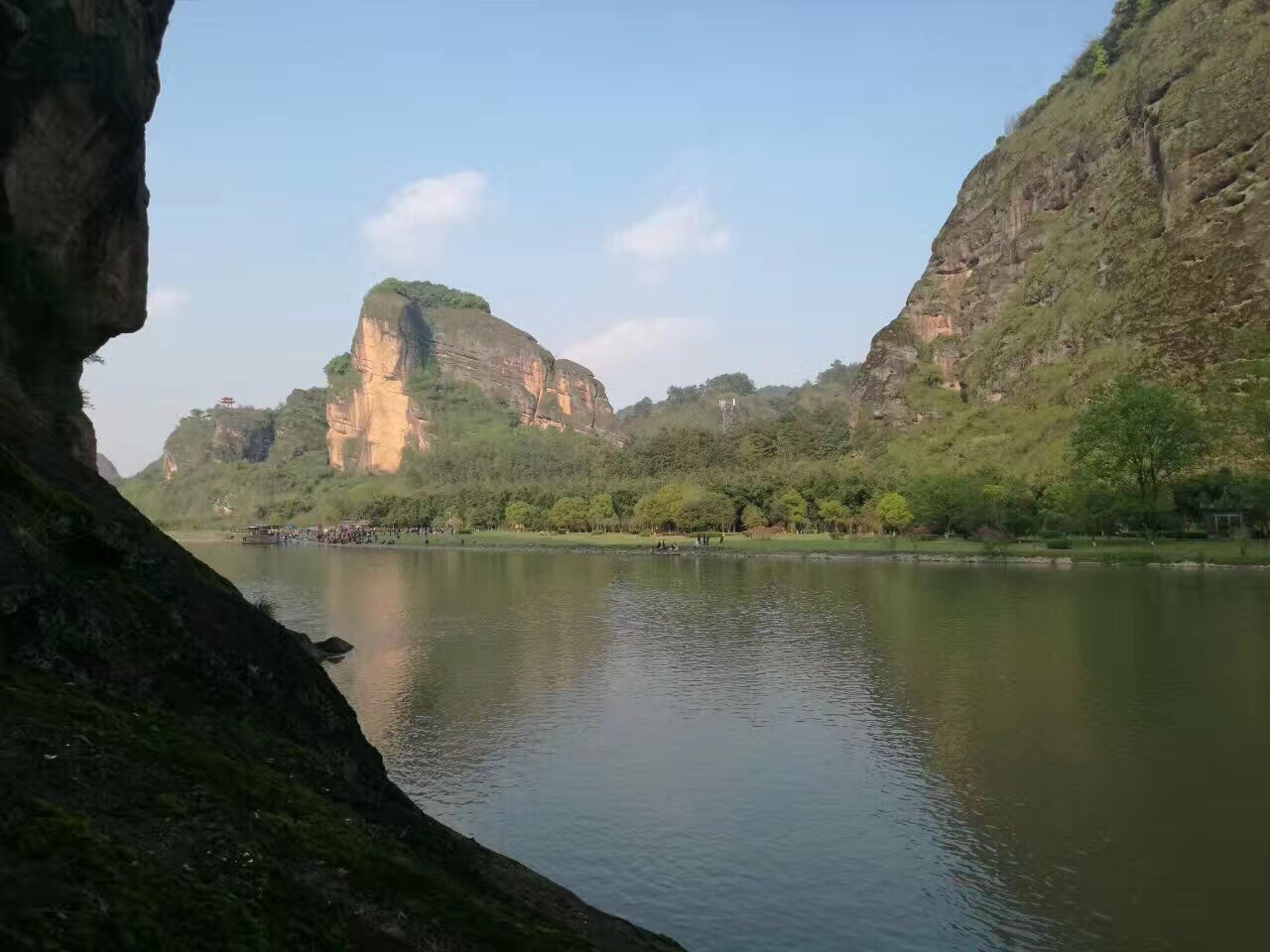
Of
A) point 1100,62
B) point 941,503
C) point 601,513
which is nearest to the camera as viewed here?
point 941,503

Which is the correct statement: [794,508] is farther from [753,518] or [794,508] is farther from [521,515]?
[521,515]

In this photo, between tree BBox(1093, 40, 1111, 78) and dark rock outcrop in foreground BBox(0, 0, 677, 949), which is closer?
dark rock outcrop in foreground BBox(0, 0, 677, 949)

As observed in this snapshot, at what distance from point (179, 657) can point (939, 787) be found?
12.6 m

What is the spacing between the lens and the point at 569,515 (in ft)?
392

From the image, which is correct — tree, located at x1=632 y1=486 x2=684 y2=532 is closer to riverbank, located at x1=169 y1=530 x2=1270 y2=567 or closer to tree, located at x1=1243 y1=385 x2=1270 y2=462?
riverbank, located at x1=169 y1=530 x2=1270 y2=567

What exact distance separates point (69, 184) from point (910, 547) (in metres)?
68.2

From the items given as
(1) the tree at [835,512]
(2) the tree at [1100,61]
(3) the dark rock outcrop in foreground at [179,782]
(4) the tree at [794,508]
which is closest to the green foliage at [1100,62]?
(2) the tree at [1100,61]

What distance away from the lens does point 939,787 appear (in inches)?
612

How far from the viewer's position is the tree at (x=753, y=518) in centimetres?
10412

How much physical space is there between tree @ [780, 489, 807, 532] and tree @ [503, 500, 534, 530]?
40955 mm

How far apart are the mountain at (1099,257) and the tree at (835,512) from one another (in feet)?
61.8

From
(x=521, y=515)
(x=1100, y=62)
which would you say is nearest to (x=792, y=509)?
(x=521, y=515)

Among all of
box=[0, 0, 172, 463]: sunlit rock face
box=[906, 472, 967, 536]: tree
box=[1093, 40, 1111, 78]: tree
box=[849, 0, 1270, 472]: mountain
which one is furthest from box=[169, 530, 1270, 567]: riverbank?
box=[1093, 40, 1111, 78]: tree

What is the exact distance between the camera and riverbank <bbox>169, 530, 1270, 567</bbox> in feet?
189
